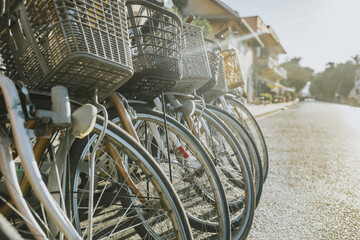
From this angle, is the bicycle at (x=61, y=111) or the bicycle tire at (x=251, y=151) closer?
the bicycle at (x=61, y=111)

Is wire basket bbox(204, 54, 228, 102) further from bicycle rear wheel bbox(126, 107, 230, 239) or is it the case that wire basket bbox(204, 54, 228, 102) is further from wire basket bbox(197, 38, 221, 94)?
bicycle rear wheel bbox(126, 107, 230, 239)

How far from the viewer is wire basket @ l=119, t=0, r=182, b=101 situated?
4.70 ft

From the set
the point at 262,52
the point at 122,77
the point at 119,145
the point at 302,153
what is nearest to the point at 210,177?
the point at 119,145

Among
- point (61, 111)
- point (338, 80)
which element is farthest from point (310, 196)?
point (338, 80)

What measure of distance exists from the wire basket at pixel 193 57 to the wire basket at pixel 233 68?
111cm

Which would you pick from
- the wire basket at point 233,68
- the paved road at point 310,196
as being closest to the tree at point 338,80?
the paved road at point 310,196

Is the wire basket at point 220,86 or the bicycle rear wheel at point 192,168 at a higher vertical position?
the wire basket at point 220,86

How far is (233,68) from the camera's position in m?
3.13

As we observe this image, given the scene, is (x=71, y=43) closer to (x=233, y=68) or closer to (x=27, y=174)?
(x=27, y=174)

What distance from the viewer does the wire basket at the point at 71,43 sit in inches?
38.6

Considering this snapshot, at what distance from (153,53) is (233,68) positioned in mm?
1815

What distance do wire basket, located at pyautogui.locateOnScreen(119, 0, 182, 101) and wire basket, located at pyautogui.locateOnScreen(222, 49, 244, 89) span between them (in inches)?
61.4

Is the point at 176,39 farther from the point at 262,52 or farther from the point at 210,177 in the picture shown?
the point at 262,52

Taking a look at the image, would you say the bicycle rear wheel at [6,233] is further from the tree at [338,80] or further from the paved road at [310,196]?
the tree at [338,80]
